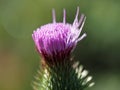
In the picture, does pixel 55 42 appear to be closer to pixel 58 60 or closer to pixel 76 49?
pixel 58 60

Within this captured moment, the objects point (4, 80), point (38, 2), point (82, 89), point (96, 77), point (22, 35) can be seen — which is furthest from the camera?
point (38, 2)

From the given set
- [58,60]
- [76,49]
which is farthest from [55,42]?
[76,49]

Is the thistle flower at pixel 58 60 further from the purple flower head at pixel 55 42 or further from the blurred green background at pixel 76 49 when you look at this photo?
the blurred green background at pixel 76 49

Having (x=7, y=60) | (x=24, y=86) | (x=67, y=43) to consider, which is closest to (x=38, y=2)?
(x=7, y=60)

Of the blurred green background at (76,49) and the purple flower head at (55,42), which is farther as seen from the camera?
the blurred green background at (76,49)

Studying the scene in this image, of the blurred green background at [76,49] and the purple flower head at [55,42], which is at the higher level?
the blurred green background at [76,49]

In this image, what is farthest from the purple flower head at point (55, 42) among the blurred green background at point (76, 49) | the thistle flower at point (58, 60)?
the blurred green background at point (76, 49)

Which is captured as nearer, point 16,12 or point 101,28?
point 101,28

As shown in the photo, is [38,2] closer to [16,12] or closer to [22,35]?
[16,12]
